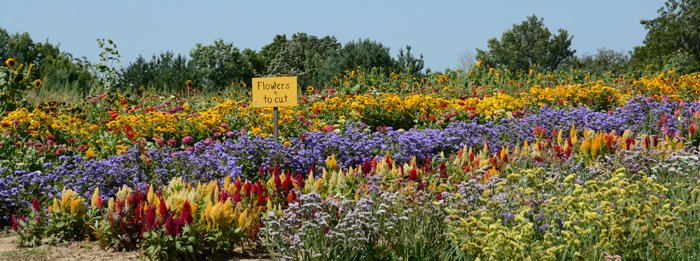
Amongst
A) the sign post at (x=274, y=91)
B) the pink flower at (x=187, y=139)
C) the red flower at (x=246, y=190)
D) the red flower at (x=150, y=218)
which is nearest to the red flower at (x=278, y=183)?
the red flower at (x=246, y=190)

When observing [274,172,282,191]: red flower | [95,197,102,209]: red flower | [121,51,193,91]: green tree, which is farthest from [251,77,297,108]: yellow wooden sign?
[121,51,193,91]: green tree

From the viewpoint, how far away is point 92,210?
6.16 m

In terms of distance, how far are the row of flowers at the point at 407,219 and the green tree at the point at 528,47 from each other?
58.3 m

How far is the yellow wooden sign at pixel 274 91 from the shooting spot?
9445 mm

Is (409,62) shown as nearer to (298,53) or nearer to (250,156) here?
(250,156)

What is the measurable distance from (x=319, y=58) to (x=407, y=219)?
33.8 meters

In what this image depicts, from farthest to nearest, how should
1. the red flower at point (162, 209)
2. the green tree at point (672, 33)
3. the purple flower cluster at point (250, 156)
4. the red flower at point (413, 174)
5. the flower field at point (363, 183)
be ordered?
1. the green tree at point (672, 33)
2. the purple flower cluster at point (250, 156)
3. the red flower at point (413, 174)
4. the red flower at point (162, 209)
5. the flower field at point (363, 183)

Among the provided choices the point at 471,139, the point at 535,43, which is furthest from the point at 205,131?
the point at 535,43

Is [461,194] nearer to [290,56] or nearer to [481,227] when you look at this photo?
[481,227]

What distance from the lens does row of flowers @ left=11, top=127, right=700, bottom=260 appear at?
4484mm

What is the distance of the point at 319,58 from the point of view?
38.5 m

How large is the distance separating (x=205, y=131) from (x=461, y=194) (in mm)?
6041

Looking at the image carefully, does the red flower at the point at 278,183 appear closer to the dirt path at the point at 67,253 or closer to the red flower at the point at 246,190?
the red flower at the point at 246,190

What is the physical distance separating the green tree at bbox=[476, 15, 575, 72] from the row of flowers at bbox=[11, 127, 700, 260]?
5830cm
